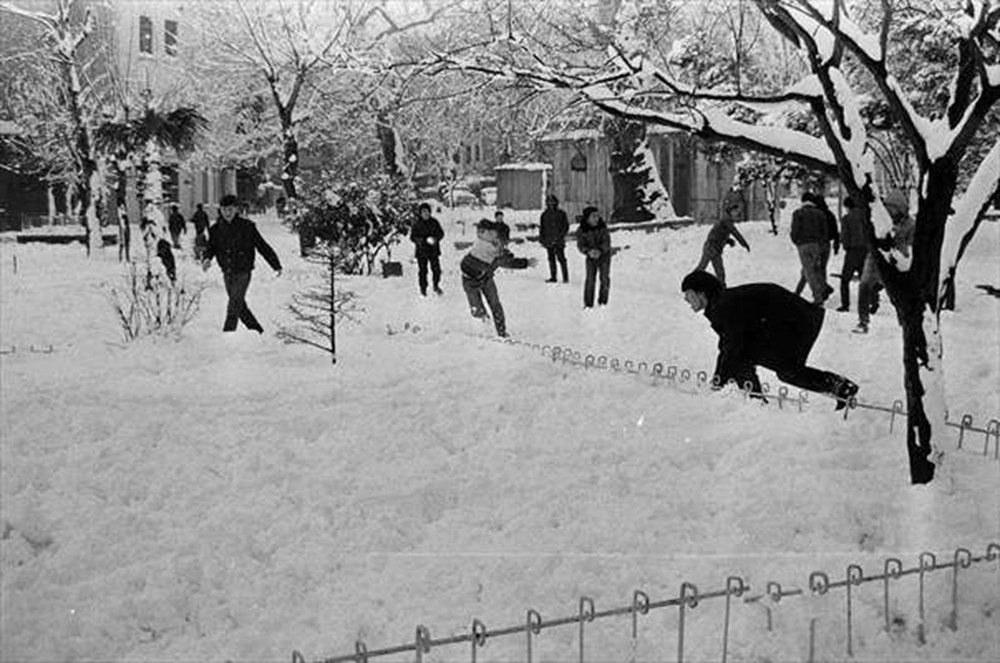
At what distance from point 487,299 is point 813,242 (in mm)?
4645

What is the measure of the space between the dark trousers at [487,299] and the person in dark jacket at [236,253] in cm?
216

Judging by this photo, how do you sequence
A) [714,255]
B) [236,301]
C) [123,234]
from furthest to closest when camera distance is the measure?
[123,234] → [714,255] → [236,301]

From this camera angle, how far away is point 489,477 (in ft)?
20.6

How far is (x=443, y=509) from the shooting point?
594cm

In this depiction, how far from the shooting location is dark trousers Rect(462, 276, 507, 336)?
1176cm

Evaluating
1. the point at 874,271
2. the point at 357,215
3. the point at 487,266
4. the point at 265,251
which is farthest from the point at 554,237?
the point at 265,251

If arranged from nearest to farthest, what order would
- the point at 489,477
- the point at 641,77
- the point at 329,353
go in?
the point at 489,477, the point at 641,77, the point at 329,353

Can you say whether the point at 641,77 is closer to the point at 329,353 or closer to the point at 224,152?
the point at 329,353

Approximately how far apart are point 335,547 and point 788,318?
365cm

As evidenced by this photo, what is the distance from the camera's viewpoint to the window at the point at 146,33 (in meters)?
42.6

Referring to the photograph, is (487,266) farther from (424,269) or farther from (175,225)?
(175,225)

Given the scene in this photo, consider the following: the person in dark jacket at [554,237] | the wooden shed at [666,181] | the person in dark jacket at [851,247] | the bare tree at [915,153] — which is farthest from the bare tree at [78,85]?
the bare tree at [915,153]

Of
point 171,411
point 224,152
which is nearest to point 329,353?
point 171,411

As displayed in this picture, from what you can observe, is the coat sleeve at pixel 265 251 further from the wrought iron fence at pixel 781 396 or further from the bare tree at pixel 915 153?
the bare tree at pixel 915 153
